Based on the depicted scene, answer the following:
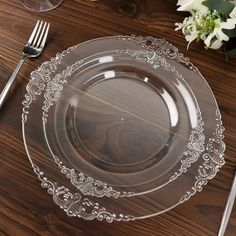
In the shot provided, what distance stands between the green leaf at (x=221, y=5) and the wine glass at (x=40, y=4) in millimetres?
289

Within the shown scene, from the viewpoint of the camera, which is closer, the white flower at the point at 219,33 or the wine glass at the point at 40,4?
the white flower at the point at 219,33

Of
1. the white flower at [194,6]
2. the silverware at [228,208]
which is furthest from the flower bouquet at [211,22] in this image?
the silverware at [228,208]

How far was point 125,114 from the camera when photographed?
0.65 meters

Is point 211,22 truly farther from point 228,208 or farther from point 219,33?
point 228,208

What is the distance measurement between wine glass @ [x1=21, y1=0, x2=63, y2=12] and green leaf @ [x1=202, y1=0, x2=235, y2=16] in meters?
0.29

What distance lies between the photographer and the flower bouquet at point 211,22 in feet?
2.10

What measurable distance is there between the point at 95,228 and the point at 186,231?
132mm

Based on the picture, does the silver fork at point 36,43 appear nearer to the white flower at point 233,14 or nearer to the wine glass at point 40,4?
the wine glass at point 40,4

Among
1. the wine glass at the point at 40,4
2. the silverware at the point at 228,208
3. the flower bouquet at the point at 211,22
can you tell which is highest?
the flower bouquet at the point at 211,22

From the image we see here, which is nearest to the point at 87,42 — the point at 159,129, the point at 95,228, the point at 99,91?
the point at 99,91

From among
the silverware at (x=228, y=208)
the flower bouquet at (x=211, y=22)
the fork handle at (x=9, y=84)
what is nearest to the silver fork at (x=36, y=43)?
the fork handle at (x=9, y=84)

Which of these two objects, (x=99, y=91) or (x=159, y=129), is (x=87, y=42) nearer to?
(x=99, y=91)

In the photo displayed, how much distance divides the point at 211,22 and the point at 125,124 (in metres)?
0.23

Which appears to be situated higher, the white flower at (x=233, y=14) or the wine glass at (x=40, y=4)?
the white flower at (x=233, y=14)
